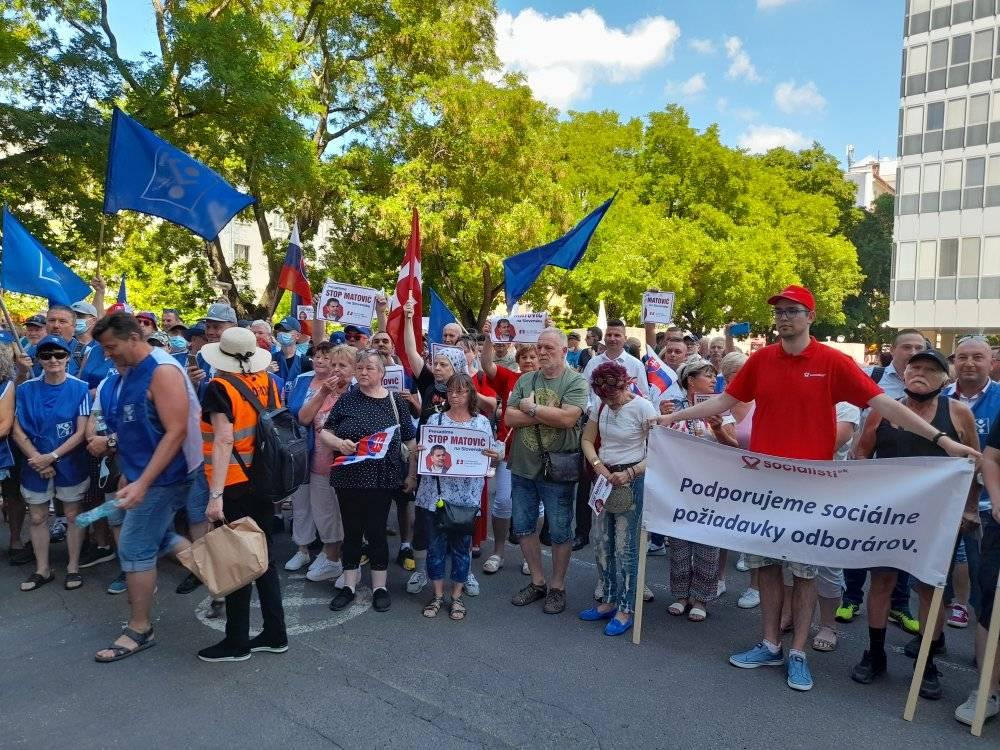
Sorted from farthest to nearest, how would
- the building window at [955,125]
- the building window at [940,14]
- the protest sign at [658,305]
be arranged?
the building window at [940,14]
the building window at [955,125]
the protest sign at [658,305]

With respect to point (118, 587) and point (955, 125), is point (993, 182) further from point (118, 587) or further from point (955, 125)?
point (118, 587)

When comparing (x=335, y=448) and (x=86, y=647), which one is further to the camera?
(x=335, y=448)

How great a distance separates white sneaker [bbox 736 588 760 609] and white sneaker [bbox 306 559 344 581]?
10.3 ft

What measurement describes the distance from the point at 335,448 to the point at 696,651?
9.16 ft

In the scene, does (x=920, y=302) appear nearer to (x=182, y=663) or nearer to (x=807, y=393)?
(x=807, y=393)

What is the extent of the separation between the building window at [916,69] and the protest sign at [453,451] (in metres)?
36.4

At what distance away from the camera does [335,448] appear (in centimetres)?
539

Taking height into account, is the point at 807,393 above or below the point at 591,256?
below

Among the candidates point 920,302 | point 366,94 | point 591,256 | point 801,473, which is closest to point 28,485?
point 801,473

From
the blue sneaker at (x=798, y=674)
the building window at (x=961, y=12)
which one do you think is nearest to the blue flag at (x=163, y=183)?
the blue sneaker at (x=798, y=674)

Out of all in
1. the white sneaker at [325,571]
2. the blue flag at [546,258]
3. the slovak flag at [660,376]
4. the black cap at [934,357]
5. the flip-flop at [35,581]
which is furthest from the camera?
the blue flag at [546,258]

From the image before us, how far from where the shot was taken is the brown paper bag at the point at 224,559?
421cm

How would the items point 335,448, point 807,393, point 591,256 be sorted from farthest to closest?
point 591,256, point 335,448, point 807,393

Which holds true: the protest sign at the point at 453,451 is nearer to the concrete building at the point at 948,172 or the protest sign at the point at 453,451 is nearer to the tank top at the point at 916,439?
the tank top at the point at 916,439
